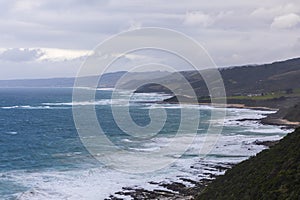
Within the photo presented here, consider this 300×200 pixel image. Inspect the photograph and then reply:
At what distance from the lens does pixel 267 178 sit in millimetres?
20594

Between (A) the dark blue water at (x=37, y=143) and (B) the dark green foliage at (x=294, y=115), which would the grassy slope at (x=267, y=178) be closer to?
(A) the dark blue water at (x=37, y=143)

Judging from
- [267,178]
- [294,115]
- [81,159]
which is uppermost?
[294,115]

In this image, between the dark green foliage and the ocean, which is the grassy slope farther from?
the dark green foliage

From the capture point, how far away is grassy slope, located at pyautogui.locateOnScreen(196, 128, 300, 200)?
18547 mm

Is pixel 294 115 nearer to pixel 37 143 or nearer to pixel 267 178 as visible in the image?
pixel 37 143

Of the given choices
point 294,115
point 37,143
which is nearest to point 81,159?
point 37,143

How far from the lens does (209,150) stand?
49438mm

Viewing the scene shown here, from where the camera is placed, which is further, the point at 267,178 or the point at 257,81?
the point at 257,81

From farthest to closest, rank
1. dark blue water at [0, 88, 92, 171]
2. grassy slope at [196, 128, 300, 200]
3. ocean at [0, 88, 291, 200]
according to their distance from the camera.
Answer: dark blue water at [0, 88, 92, 171] → ocean at [0, 88, 291, 200] → grassy slope at [196, 128, 300, 200]

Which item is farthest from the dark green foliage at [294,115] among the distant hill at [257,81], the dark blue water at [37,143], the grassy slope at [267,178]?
the grassy slope at [267,178]

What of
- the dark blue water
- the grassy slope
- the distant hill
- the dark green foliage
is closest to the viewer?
the grassy slope

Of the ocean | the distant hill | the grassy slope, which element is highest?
the distant hill

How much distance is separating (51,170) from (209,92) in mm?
116794

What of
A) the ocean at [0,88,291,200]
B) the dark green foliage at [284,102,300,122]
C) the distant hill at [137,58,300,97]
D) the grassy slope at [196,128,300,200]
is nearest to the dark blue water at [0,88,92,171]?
the ocean at [0,88,291,200]
